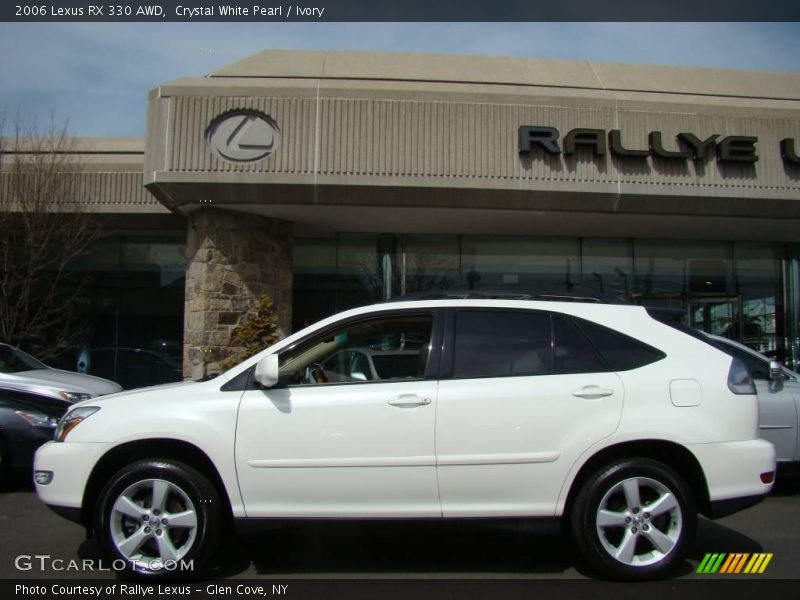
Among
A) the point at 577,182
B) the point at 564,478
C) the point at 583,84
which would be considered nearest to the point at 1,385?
the point at 564,478

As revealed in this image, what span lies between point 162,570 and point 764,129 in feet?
36.3

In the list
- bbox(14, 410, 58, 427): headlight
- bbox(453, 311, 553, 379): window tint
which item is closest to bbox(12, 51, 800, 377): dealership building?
bbox(14, 410, 58, 427): headlight

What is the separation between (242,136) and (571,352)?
751 cm

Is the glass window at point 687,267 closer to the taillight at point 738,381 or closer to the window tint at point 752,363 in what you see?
the window tint at point 752,363

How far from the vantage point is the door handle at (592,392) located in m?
4.04

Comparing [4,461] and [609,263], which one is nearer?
[4,461]

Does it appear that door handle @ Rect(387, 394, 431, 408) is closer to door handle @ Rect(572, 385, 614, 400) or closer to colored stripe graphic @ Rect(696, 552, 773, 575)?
door handle @ Rect(572, 385, 614, 400)

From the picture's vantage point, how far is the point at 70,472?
4.02m

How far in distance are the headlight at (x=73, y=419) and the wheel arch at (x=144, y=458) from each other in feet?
0.97

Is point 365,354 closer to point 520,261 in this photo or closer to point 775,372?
point 775,372

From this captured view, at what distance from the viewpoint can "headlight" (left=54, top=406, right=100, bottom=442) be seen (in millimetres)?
4152

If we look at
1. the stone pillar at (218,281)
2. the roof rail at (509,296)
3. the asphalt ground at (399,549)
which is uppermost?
the stone pillar at (218,281)

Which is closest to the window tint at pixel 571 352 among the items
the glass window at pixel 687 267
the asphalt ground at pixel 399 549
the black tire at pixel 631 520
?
the black tire at pixel 631 520

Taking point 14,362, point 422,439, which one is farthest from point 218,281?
point 422,439
